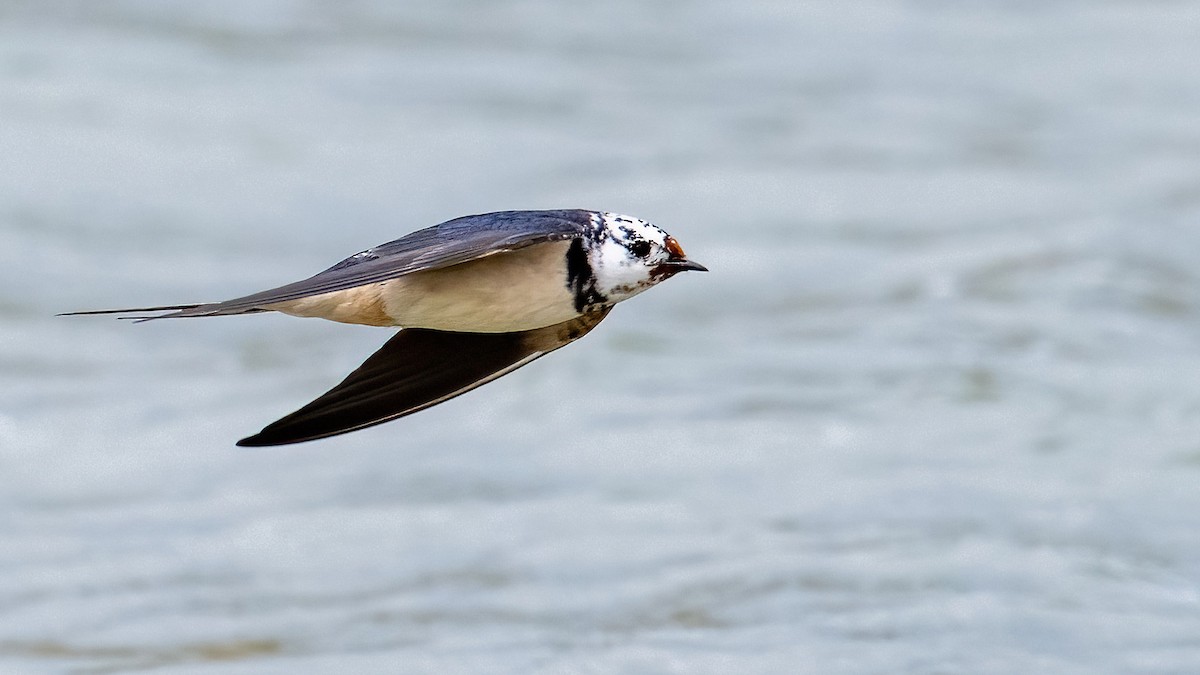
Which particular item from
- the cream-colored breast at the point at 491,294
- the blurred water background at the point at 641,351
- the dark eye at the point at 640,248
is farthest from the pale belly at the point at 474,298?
the blurred water background at the point at 641,351

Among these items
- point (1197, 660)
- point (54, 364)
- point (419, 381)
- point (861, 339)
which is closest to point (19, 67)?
point (54, 364)

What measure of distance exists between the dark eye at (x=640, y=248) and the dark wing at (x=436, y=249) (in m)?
0.09

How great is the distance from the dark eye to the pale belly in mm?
115

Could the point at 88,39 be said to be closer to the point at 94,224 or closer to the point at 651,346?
the point at 94,224

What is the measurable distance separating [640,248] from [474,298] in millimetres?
287

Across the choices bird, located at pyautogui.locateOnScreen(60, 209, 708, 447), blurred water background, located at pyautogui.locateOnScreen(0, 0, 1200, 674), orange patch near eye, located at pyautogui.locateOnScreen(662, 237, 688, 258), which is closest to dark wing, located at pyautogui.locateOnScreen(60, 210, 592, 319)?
bird, located at pyautogui.locateOnScreen(60, 209, 708, 447)

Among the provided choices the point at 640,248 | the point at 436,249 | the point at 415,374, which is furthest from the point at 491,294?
the point at 415,374

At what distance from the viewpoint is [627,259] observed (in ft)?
11.5

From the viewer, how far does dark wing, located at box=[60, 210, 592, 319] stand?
3.19 m

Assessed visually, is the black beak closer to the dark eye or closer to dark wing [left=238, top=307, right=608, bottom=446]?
the dark eye

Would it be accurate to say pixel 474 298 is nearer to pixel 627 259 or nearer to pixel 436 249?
pixel 436 249

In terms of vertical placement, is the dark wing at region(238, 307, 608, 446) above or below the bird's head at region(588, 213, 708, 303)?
below

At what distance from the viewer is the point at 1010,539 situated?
813 centimetres

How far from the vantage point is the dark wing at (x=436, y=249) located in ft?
10.5
